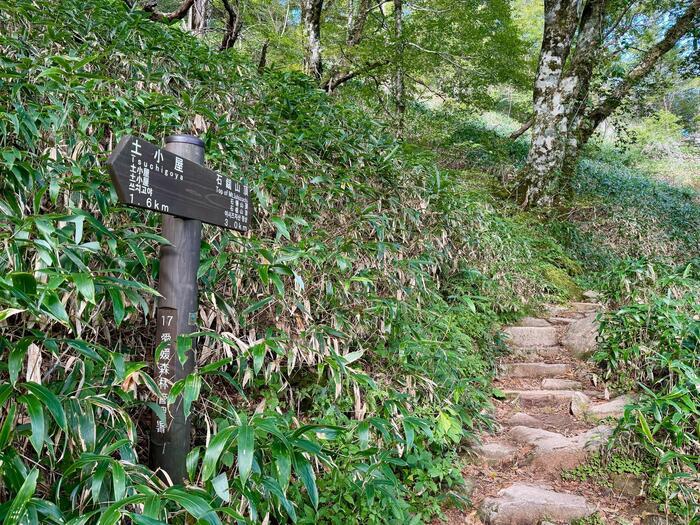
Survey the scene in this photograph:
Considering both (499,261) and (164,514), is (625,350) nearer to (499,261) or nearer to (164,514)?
(499,261)

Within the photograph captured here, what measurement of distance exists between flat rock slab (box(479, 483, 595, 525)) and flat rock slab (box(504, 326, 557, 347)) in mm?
2467

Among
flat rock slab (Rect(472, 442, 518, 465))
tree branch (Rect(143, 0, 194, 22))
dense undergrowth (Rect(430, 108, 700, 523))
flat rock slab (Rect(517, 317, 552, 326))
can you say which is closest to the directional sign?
flat rock slab (Rect(472, 442, 518, 465))

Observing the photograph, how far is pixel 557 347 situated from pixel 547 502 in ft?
8.79

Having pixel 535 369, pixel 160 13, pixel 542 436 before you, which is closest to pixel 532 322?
pixel 535 369

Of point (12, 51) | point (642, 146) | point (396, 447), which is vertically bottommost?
point (396, 447)

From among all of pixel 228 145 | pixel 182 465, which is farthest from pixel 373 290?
pixel 182 465

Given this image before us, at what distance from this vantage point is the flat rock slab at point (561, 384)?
399 cm

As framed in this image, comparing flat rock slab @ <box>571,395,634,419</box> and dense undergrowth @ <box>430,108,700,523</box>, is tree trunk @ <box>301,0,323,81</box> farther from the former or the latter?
flat rock slab @ <box>571,395,634,419</box>

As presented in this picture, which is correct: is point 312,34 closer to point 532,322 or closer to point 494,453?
point 532,322

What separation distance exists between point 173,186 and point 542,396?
360 centimetres

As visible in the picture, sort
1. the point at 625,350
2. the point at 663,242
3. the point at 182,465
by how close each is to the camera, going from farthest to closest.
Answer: the point at 663,242 < the point at 625,350 < the point at 182,465

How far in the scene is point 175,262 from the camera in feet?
5.82

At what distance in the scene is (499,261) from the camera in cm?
550

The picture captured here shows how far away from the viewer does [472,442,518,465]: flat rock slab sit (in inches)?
122
